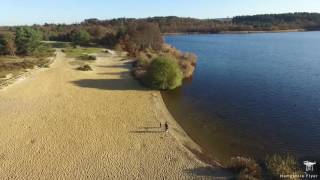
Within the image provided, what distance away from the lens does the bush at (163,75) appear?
1761 inches

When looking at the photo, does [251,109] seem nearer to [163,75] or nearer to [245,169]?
[163,75]

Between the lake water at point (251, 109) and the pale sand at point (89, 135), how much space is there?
248cm

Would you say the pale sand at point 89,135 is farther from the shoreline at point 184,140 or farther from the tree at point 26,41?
the tree at point 26,41

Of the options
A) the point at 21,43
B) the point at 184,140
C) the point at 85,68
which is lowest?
the point at 184,140

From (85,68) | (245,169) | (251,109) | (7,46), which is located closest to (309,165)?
(245,169)

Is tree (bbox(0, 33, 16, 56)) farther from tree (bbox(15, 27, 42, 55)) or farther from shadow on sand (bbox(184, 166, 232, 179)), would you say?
shadow on sand (bbox(184, 166, 232, 179))

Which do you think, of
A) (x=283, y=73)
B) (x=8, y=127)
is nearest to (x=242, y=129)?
(x=8, y=127)

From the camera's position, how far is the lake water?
27.5 meters

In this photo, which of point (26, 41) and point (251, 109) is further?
point (26, 41)

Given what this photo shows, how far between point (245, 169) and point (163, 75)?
82.2 feet

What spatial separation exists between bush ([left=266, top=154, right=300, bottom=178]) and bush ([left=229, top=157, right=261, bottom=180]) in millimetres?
840

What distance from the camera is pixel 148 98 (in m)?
40.7

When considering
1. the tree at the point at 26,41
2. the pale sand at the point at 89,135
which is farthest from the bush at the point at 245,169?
the tree at the point at 26,41

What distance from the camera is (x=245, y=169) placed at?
21.3m
